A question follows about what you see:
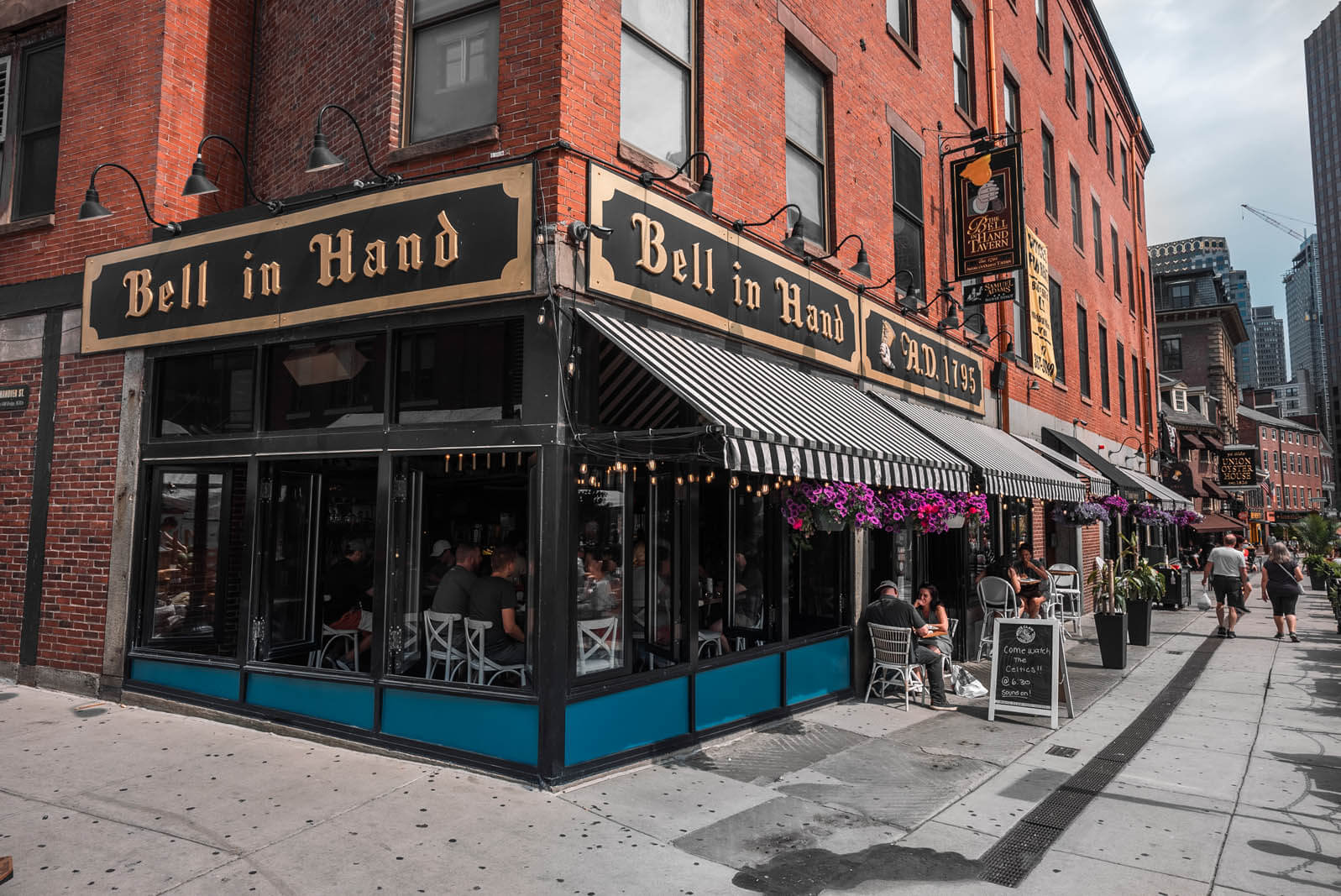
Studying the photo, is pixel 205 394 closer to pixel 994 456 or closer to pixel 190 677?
pixel 190 677

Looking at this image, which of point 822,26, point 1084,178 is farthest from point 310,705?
point 1084,178

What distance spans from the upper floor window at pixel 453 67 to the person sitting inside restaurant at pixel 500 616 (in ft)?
12.7

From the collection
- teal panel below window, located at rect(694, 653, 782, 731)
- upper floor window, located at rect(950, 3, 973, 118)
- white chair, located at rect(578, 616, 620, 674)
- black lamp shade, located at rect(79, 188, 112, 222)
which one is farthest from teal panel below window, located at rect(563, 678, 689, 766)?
upper floor window, located at rect(950, 3, 973, 118)

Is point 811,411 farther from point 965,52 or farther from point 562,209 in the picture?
point 965,52

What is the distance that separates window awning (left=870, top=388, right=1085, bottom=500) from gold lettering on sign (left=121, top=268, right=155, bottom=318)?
815cm

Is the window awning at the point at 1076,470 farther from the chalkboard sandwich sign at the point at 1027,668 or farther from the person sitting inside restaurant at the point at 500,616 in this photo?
the person sitting inside restaurant at the point at 500,616

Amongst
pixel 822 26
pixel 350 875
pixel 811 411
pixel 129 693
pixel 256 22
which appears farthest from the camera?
pixel 822 26

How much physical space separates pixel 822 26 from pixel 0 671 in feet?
39.0

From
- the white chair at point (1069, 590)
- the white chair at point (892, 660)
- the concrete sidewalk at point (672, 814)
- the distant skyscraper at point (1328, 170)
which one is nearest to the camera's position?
the concrete sidewalk at point (672, 814)

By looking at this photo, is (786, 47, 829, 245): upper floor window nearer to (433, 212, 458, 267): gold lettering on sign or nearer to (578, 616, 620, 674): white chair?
(433, 212, 458, 267): gold lettering on sign

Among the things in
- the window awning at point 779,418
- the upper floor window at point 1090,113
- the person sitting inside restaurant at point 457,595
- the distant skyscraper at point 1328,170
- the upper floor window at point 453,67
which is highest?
the distant skyscraper at point 1328,170

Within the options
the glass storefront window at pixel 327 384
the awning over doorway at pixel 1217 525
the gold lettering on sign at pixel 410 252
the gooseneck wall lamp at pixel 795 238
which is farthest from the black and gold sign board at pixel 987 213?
the awning over doorway at pixel 1217 525

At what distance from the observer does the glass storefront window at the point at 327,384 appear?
7031mm

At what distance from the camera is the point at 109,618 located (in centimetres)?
813
